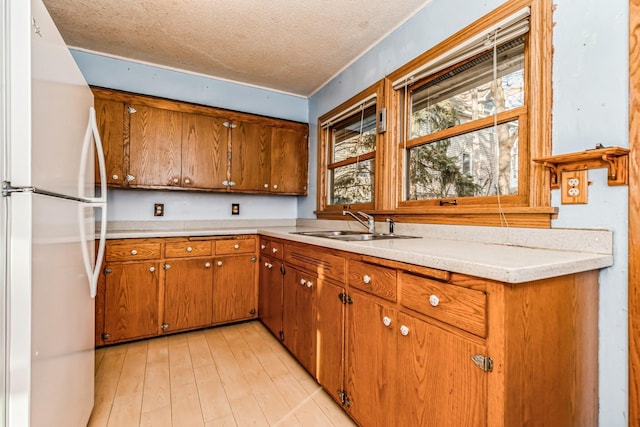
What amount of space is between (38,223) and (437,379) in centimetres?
138

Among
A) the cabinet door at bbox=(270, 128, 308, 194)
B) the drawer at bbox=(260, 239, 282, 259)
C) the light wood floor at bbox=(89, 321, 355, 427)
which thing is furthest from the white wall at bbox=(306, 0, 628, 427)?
the cabinet door at bbox=(270, 128, 308, 194)

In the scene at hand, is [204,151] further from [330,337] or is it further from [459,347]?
[459,347]

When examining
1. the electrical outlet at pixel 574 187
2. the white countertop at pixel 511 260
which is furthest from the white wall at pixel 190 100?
the electrical outlet at pixel 574 187

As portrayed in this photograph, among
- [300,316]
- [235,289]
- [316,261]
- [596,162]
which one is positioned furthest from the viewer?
[235,289]

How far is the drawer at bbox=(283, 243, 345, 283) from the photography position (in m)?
1.66

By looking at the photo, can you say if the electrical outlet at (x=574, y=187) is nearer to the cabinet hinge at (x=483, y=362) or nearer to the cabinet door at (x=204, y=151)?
the cabinet hinge at (x=483, y=362)

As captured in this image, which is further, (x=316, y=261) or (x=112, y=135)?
(x=112, y=135)

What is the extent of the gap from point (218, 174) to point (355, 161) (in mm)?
1361

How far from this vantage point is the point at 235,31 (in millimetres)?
2373

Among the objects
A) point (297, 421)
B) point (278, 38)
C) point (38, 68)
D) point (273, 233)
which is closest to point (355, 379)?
point (297, 421)

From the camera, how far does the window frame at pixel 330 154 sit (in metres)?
2.40

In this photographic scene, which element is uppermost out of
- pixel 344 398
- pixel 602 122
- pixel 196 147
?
pixel 196 147

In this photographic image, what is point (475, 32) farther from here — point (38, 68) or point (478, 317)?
point (38, 68)

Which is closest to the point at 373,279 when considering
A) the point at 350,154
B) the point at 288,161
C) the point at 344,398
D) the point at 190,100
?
the point at 344,398
